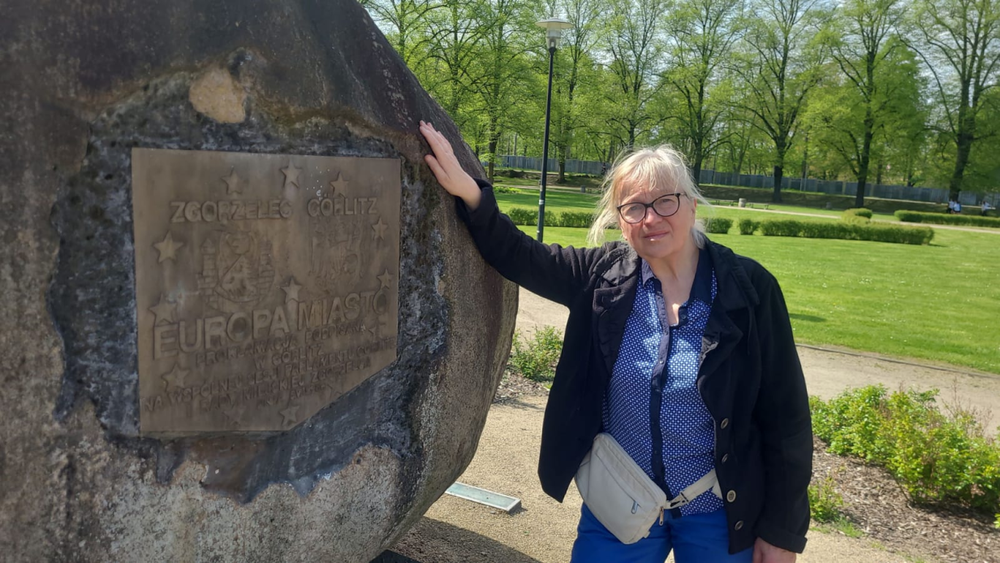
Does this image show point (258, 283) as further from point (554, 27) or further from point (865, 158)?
point (865, 158)

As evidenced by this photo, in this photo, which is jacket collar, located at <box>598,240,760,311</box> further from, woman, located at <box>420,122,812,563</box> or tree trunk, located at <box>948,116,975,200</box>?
tree trunk, located at <box>948,116,975,200</box>

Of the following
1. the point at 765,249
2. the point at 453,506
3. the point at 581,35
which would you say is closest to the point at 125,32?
the point at 453,506

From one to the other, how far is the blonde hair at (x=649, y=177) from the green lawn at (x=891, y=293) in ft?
6.04

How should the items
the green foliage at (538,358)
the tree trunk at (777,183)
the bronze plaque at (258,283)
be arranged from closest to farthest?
1. the bronze plaque at (258,283)
2. the green foliage at (538,358)
3. the tree trunk at (777,183)

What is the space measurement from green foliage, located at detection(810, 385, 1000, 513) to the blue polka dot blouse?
10.8 feet

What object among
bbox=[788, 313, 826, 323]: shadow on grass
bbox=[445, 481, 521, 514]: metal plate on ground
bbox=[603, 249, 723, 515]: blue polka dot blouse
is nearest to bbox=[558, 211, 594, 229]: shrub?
bbox=[788, 313, 826, 323]: shadow on grass

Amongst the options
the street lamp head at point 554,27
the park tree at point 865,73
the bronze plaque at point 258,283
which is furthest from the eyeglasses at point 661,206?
the park tree at point 865,73

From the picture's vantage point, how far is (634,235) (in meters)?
2.54

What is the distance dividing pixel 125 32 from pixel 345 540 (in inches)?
71.7

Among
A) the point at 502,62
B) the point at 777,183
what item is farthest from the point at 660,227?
the point at 777,183

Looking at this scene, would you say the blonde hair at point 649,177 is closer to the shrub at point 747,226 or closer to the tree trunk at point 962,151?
the shrub at point 747,226

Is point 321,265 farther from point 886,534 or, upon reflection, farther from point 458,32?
point 458,32

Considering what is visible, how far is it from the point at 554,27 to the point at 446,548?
12784mm

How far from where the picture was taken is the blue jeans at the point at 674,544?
244 cm
